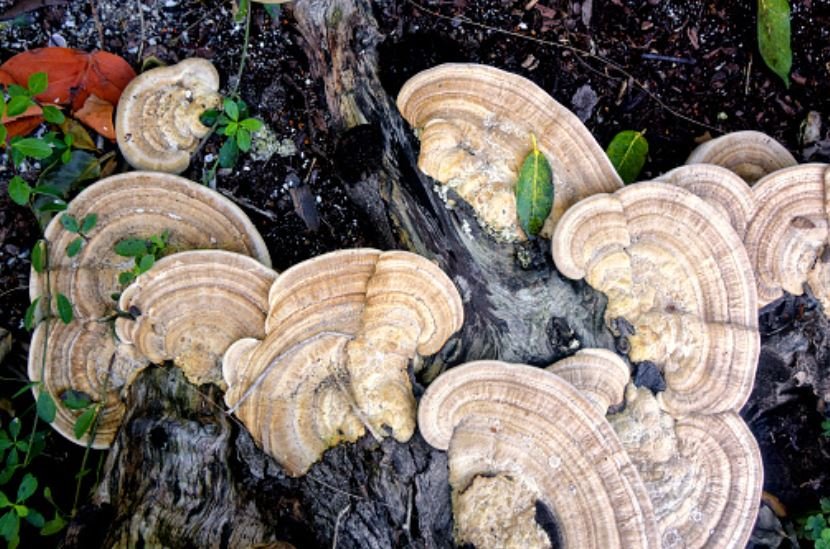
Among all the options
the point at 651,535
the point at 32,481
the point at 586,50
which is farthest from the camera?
the point at 586,50

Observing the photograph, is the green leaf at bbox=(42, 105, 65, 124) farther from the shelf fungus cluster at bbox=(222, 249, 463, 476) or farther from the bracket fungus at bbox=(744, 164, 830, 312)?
the bracket fungus at bbox=(744, 164, 830, 312)

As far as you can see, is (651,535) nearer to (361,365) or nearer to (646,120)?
(361,365)

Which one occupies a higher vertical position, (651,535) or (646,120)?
(646,120)

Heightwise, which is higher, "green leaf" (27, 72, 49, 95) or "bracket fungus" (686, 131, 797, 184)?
"bracket fungus" (686, 131, 797, 184)

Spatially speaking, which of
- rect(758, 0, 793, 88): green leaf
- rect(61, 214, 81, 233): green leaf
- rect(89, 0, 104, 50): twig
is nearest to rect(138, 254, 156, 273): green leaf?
rect(61, 214, 81, 233): green leaf

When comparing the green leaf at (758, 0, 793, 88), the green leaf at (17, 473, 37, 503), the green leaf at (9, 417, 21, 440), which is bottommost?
the green leaf at (17, 473, 37, 503)

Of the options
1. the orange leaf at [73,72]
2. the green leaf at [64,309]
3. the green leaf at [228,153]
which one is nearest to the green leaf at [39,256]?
the green leaf at [64,309]

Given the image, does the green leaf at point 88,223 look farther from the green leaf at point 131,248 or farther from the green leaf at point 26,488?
the green leaf at point 26,488

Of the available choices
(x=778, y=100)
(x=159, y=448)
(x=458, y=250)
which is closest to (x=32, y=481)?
(x=159, y=448)
